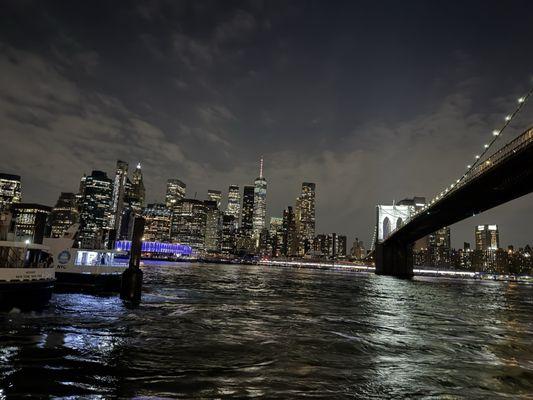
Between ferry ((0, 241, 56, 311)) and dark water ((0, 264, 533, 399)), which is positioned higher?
ferry ((0, 241, 56, 311))

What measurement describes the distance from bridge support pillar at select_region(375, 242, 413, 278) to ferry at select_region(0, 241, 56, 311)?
11024 centimetres

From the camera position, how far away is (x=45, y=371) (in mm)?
10852

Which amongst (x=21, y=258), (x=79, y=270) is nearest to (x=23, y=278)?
(x=21, y=258)

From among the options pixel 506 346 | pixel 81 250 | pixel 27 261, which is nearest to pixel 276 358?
pixel 506 346

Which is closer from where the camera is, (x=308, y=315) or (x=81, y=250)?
(x=308, y=315)

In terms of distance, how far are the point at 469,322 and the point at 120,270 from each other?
28863mm

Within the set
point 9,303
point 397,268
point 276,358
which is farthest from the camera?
point 397,268

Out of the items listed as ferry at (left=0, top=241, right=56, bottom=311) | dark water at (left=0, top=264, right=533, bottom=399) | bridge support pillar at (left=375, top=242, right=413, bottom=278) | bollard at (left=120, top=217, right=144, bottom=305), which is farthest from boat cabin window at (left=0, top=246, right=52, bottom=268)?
bridge support pillar at (left=375, top=242, right=413, bottom=278)

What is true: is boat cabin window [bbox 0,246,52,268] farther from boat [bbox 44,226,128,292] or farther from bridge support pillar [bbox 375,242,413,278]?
bridge support pillar [bbox 375,242,413,278]

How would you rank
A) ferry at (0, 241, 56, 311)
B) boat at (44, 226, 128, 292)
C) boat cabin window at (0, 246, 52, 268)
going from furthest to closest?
boat at (44, 226, 128, 292)
boat cabin window at (0, 246, 52, 268)
ferry at (0, 241, 56, 311)

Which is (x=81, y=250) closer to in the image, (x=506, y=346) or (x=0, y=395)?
(x=0, y=395)

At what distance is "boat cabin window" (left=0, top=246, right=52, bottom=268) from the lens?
857 inches

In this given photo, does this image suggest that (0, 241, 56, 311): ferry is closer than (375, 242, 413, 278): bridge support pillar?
Yes

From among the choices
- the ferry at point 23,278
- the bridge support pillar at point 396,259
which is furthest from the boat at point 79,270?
the bridge support pillar at point 396,259
